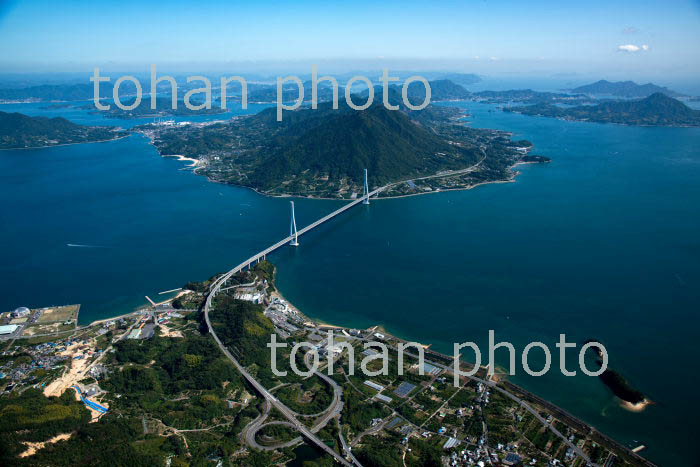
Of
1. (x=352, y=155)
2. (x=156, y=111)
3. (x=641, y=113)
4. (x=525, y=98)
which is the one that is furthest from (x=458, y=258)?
(x=525, y=98)

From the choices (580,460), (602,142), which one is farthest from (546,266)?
(602,142)

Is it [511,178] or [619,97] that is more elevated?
[619,97]

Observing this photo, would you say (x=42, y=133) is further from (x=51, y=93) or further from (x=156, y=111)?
(x=51, y=93)

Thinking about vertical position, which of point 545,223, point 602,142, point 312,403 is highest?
point 602,142

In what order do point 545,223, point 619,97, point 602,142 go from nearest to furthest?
point 545,223 → point 602,142 → point 619,97

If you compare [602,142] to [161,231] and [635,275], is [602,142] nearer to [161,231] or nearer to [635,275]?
[635,275]
